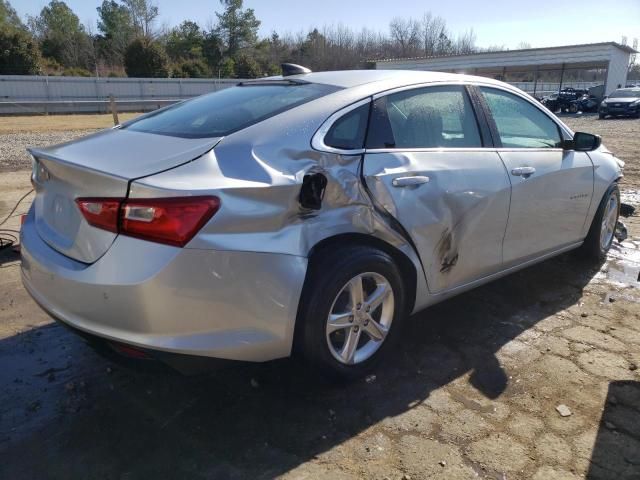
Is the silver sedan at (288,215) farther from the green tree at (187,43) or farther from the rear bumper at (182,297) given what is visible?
the green tree at (187,43)

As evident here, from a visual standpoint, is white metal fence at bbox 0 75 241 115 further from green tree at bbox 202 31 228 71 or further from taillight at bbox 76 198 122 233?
taillight at bbox 76 198 122 233

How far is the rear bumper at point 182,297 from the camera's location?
2.19 meters

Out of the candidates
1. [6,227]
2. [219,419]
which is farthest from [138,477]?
[6,227]

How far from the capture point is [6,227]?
5.86 m

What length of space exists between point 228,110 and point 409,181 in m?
1.09

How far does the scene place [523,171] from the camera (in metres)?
3.63

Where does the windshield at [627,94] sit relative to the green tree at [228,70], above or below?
below

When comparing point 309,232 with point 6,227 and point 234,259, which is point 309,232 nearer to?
point 234,259

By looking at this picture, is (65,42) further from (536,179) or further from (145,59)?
(536,179)

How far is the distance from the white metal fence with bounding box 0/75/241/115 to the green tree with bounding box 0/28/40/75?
4545mm

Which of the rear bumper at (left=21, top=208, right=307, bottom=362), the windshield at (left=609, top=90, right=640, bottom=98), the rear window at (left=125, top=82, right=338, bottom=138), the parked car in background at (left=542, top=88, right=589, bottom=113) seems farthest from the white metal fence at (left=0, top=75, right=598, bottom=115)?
the rear bumper at (left=21, top=208, right=307, bottom=362)

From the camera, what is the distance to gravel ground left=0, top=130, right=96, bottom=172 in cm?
1058

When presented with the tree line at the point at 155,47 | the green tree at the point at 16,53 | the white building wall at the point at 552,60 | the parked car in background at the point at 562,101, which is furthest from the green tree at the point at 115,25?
the parked car in background at the point at 562,101

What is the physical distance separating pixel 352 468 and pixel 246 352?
69 cm
